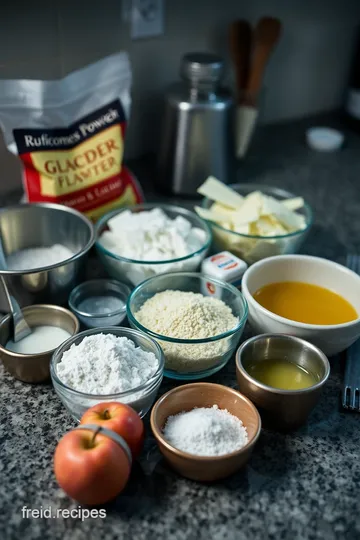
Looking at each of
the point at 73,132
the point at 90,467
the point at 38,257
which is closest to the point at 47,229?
the point at 38,257

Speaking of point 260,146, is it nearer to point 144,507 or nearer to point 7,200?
Answer: point 7,200

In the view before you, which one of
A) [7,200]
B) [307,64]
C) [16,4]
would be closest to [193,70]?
[16,4]

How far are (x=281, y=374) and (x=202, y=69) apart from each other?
0.67 meters

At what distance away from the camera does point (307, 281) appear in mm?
994

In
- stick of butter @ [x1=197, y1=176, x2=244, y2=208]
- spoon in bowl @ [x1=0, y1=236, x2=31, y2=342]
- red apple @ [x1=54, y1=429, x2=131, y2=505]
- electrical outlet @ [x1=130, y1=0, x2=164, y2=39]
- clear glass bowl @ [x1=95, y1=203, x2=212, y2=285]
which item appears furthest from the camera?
electrical outlet @ [x1=130, y1=0, x2=164, y2=39]

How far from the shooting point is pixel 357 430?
81 centimetres

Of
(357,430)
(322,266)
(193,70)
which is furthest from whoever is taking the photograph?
(193,70)

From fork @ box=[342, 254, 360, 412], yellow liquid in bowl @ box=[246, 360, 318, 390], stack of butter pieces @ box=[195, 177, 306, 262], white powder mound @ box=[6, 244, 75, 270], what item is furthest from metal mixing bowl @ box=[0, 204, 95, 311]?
fork @ box=[342, 254, 360, 412]

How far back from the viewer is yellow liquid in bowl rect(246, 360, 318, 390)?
0.81 metres

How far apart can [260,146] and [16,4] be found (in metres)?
0.74

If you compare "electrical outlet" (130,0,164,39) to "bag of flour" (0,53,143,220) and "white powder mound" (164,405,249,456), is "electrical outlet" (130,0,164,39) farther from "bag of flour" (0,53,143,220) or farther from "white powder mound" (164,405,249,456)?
"white powder mound" (164,405,249,456)

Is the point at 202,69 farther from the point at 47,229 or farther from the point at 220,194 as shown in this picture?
the point at 47,229

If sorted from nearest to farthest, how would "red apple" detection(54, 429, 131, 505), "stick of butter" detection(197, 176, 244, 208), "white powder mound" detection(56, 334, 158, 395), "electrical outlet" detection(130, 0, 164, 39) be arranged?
"red apple" detection(54, 429, 131, 505) < "white powder mound" detection(56, 334, 158, 395) < "stick of butter" detection(197, 176, 244, 208) < "electrical outlet" detection(130, 0, 164, 39)

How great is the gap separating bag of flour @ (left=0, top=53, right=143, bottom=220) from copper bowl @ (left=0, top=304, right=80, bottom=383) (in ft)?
0.88
